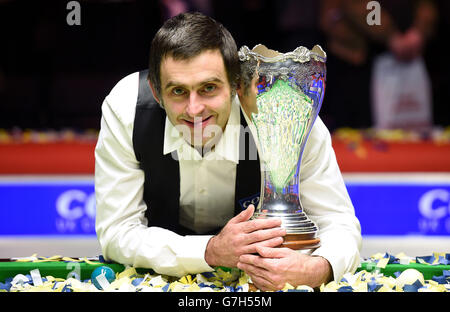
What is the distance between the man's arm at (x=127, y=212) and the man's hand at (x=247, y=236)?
136 mm

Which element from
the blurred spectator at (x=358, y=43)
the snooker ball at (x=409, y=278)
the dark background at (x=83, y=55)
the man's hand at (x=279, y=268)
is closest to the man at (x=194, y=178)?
the man's hand at (x=279, y=268)

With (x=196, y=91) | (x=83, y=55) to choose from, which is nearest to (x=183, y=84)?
(x=196, y=91)

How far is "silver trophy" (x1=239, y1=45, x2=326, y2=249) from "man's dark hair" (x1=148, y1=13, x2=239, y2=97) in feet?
0.26

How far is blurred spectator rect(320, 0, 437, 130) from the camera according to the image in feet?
16.4

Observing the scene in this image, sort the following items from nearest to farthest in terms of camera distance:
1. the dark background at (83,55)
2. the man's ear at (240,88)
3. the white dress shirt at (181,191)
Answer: the man's ear at (240,88) → the white dress shirt at (181,191) → the dark background at (83,55)

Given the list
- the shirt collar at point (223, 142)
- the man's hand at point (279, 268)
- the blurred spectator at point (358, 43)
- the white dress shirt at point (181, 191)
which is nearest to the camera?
the man's hand at point (279, 268)

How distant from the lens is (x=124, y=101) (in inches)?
72.0

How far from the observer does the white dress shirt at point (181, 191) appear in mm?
1611

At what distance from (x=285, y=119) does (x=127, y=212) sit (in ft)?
1.73

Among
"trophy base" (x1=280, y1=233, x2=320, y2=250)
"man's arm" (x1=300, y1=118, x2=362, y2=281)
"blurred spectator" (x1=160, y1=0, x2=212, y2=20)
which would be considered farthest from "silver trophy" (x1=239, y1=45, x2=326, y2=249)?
"blurred spectator" (x1=160, y1=0, x2=212, y2=20)

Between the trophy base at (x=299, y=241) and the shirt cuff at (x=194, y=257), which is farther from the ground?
the trophy base at (x=299, y=241)

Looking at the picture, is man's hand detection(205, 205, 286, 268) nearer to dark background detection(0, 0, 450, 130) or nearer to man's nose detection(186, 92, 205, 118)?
man's nose detection(186, 92, 205, 118)

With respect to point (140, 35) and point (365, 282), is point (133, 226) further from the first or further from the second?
point (140, 35)

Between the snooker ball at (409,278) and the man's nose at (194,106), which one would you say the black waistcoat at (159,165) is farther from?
the snooker ball at (409,278)
